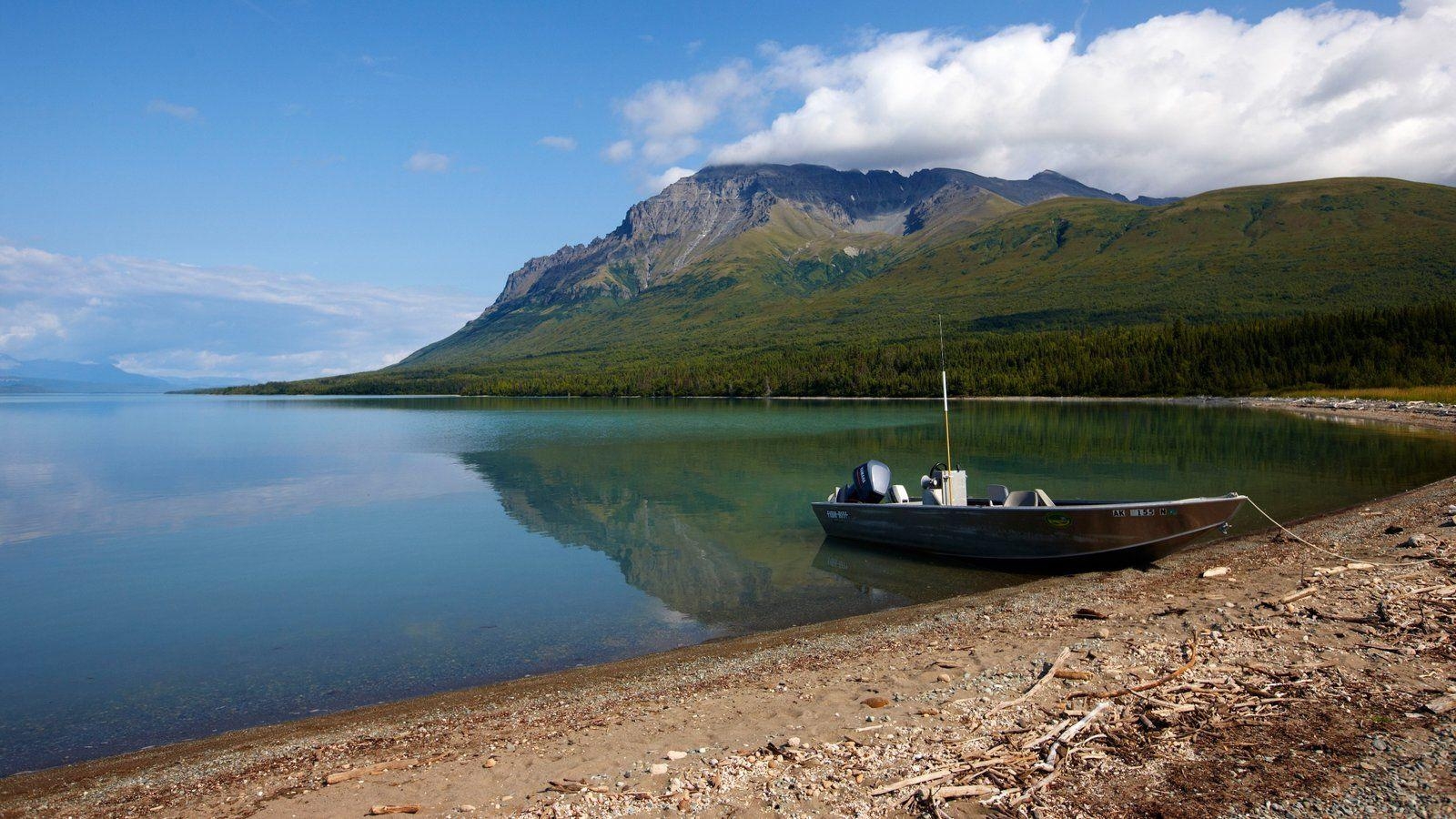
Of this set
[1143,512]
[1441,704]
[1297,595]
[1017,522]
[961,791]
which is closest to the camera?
[961,791]

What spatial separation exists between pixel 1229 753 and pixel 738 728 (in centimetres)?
482

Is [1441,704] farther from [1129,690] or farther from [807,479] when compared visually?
[807,479]

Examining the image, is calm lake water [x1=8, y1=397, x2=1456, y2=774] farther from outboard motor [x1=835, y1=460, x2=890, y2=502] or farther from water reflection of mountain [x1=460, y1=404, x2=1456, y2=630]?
outboard motor [x1=835, y1=460, x2=890, y2=502]

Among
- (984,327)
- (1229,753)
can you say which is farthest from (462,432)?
(984,327)

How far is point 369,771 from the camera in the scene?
8242 millimetres

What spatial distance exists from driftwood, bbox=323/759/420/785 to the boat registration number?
49.6 ft

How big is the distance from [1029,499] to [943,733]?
43.8ft

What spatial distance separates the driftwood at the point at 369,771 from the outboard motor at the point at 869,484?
16219mm

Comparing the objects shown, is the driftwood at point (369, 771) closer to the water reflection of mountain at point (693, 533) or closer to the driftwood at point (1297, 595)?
the water reflection of mountain at point (693, 533)

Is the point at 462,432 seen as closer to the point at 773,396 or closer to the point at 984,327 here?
the point at 773,396

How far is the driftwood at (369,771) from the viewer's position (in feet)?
26.6

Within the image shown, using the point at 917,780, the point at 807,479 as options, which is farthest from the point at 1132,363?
the point at 917,780

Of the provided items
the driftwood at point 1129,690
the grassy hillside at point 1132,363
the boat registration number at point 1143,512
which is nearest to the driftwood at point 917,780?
the driftwood at point 1129,690

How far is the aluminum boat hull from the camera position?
55.8 ft
